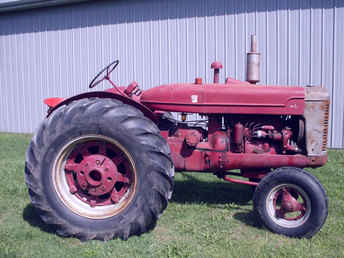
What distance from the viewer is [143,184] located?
11.0 feet

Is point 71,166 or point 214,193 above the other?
point 71,166

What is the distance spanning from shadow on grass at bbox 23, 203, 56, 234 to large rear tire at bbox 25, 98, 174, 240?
0.23 m

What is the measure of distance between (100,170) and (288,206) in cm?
177

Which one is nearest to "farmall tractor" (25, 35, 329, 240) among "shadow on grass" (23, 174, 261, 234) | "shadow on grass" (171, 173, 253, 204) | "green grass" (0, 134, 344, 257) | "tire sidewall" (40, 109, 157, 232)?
"tire sidewall" (40, 109, 157, 232)

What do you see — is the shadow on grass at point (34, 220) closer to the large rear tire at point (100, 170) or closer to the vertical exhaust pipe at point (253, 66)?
the large rear tire at point (100, 170)

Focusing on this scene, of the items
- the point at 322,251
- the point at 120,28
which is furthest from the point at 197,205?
the point at 120,28

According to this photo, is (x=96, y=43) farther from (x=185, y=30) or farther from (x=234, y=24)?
(x=234, y=24)

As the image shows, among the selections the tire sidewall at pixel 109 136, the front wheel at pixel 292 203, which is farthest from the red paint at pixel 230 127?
the front wheel at pixel 292 203

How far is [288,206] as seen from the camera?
3.47 meters

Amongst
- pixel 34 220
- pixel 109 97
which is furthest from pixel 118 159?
pixel 34 220

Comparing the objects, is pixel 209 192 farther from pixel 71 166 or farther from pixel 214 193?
pixel 71 166

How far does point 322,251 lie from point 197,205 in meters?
1.49

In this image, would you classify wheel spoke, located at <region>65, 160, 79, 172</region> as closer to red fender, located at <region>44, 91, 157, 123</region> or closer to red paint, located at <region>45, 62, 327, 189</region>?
red paint, located at <region>45, 62, 327, 189</region>

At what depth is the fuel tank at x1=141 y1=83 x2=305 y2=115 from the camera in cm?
377
